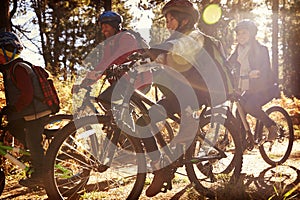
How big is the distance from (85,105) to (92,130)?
0.75 metres

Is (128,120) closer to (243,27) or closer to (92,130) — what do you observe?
(92,130)

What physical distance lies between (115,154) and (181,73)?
1134mm

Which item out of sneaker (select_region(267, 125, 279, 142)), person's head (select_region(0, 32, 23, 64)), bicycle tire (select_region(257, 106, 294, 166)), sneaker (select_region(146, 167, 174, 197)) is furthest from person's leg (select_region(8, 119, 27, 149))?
bicycle tire (select_region(257, 106, 294, 166))

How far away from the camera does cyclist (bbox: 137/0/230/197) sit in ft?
14.0

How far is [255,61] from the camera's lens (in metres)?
6.50

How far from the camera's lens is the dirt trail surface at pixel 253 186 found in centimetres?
450

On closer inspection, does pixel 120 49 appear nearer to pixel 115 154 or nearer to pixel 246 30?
pixel 115 154

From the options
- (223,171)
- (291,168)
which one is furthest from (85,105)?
(291,168)

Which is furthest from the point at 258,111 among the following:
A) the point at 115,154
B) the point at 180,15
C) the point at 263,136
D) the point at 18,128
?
the point at 18,128

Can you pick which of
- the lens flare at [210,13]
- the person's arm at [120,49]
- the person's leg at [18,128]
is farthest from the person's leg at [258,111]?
the lens flare at [210,13]

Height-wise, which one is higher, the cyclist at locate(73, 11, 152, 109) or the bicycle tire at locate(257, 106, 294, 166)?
the cyclist at locate(73, 11, 152, 109)

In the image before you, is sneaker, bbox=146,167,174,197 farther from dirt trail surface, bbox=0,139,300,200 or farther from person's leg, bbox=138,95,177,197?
dirt trail surface, bbox=0,139,300,200

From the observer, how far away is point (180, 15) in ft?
14.5

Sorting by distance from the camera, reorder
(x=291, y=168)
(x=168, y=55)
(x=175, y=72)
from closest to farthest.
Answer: (x=168, y=55) → (x=175, y=72) → (x=291, y=168)
